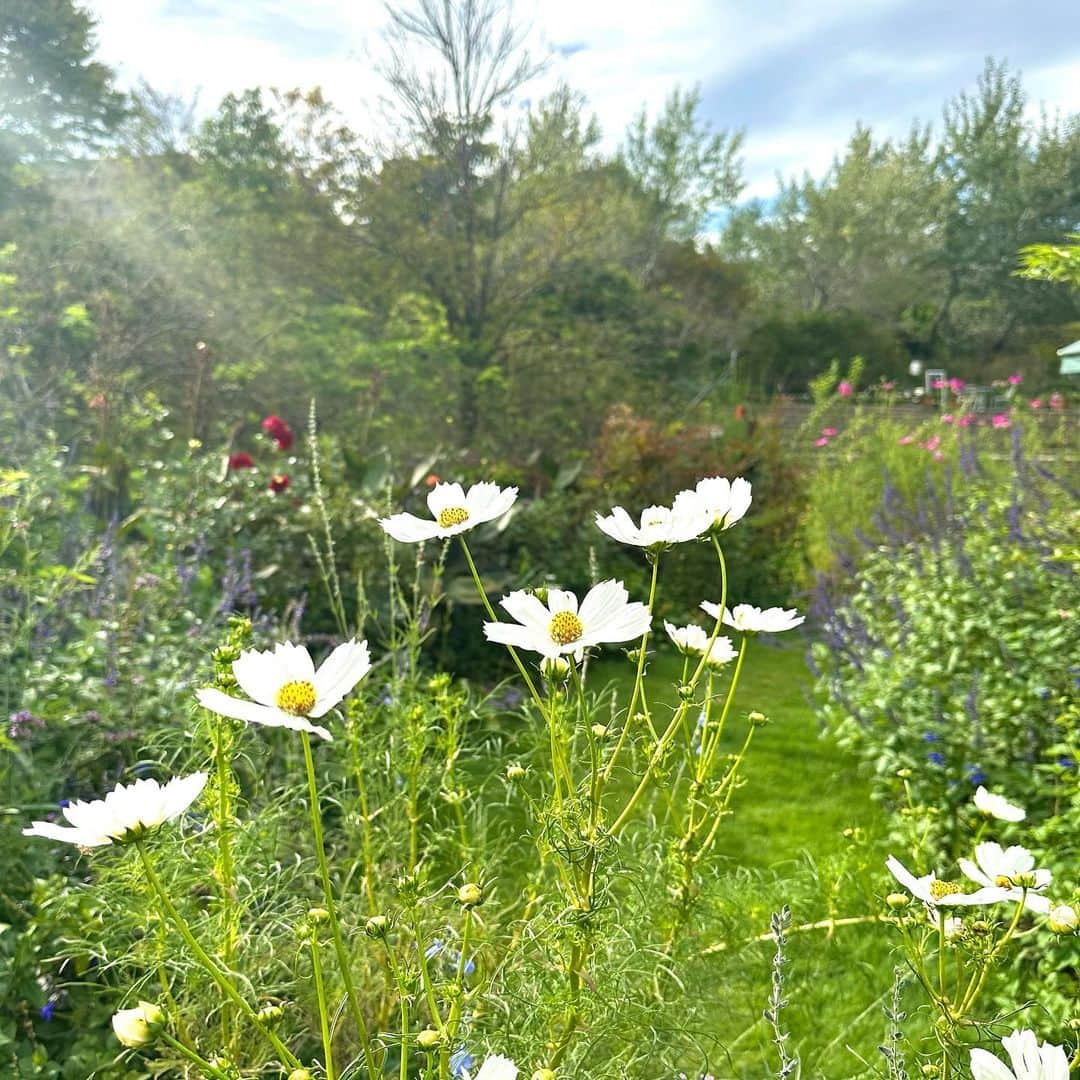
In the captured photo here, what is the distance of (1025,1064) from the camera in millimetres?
604

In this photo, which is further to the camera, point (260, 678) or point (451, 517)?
point (451, 517)

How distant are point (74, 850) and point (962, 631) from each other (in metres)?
2.46

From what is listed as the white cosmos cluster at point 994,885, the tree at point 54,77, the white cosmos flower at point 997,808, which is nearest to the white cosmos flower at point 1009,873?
the white cosmos cluster at point 994,885

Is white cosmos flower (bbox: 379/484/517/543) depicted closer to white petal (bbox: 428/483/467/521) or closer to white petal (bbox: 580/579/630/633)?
white petal (bbox: 428/483/467/521)

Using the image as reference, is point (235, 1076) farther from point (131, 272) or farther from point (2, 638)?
point (131, 272)

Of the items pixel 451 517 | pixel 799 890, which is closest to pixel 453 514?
pixel 451 517

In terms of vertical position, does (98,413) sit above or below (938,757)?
above

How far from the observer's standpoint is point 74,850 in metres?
1.66

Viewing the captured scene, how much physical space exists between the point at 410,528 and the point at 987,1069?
0.67 m

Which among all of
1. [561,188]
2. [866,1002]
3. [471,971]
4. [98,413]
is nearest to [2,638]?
[471,971]

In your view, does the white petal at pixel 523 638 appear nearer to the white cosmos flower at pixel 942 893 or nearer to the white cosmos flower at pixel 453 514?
the white cosmos flower at pixel 453 514

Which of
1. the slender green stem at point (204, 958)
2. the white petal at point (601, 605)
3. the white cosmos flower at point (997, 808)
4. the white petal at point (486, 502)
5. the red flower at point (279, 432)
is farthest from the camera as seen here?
the red flower at point (279, 432)

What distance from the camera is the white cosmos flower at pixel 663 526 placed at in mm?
770

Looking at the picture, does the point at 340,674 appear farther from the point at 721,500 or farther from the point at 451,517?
the point at 721,500
